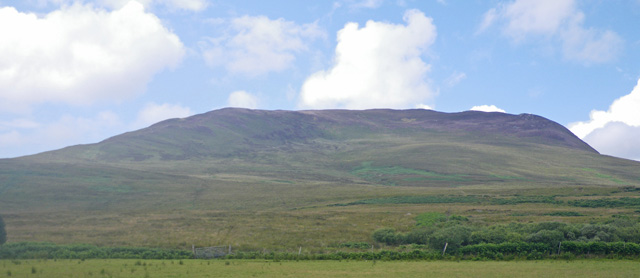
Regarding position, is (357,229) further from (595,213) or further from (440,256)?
(595,213)

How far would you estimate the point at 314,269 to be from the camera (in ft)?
89.1

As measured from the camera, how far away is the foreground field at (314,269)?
24438 millimetres

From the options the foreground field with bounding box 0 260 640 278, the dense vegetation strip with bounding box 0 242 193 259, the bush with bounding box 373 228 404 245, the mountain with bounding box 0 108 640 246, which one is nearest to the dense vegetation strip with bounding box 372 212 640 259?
the foreground field with bounding box 0 260 640 278

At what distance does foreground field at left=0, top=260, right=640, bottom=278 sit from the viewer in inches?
962

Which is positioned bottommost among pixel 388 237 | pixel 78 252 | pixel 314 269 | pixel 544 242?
pixel 78 252

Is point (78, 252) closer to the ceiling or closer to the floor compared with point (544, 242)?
closer to the floor

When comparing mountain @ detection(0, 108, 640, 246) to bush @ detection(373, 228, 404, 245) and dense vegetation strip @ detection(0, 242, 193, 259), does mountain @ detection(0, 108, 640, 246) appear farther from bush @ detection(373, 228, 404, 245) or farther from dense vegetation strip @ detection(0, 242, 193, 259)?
dense vegetation strip @ detection(0, 242, 193, 259)

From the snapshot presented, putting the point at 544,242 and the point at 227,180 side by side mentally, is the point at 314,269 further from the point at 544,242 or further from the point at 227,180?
the point at 227,180

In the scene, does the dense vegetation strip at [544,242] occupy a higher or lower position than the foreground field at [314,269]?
higher

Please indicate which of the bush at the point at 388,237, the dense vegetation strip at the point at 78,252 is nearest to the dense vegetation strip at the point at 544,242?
the bush at the point at 388,237

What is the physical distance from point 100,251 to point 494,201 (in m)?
60.4

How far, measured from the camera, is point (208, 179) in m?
117

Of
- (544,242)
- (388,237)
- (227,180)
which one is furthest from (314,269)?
(227,180)

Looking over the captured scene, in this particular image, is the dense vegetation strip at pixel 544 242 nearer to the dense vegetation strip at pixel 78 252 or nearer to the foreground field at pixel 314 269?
the foreground field at pixel 314 269
